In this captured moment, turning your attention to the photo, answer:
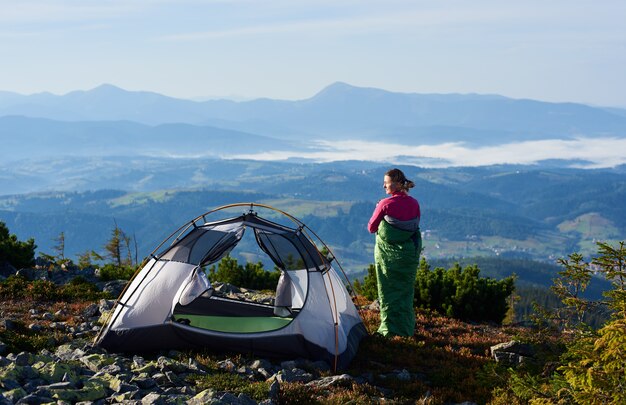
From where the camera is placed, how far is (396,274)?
1433cm

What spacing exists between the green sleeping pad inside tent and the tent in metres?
0.02

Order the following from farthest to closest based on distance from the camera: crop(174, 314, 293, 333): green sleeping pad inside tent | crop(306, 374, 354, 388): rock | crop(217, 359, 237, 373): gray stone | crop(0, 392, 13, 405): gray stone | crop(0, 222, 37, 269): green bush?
1. crop(0, 222, 37, 269): green bush
2. crop(174, 314, 293, 333): green sleeping pad inside tent
3. crop(217, 359, 237, 373): gray stone
4. crop(306, 374, 354, 388): rock
5. crop(0, 392, 13, 405): gray stone

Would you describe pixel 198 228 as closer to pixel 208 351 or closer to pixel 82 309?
pixel 208 351

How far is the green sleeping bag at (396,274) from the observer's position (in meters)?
14.2

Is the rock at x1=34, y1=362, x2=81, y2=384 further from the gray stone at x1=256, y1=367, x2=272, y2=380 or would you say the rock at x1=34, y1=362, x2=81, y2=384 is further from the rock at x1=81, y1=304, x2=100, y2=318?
the rock at x1=81, y1=304, x2=100, y2=318

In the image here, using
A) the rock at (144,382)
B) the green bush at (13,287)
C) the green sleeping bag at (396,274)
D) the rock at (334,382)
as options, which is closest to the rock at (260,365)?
the rock at (334,382)

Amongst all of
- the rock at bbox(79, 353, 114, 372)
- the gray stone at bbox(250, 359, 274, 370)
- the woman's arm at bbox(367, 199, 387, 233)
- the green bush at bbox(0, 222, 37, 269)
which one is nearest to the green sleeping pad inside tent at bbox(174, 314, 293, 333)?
the gray stone at bbox(250, 359, 274, 370)

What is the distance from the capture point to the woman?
1408 cm

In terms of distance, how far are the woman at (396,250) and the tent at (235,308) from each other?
0.79 metres

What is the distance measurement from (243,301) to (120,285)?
15.6 ft

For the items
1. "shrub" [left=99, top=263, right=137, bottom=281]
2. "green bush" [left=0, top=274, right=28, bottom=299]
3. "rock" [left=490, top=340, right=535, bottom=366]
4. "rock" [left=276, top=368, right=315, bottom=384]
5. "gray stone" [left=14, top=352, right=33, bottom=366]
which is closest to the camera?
"gray stone" [left=14, top=352, right=33, bottom=366]

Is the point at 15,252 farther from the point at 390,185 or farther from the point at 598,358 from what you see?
the point at 598,358

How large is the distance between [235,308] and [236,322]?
3.28 ft

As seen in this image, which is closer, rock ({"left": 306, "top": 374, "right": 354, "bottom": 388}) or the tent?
rock ({"left": 306, "top": 374, "right": 354, "bottom": 388})
